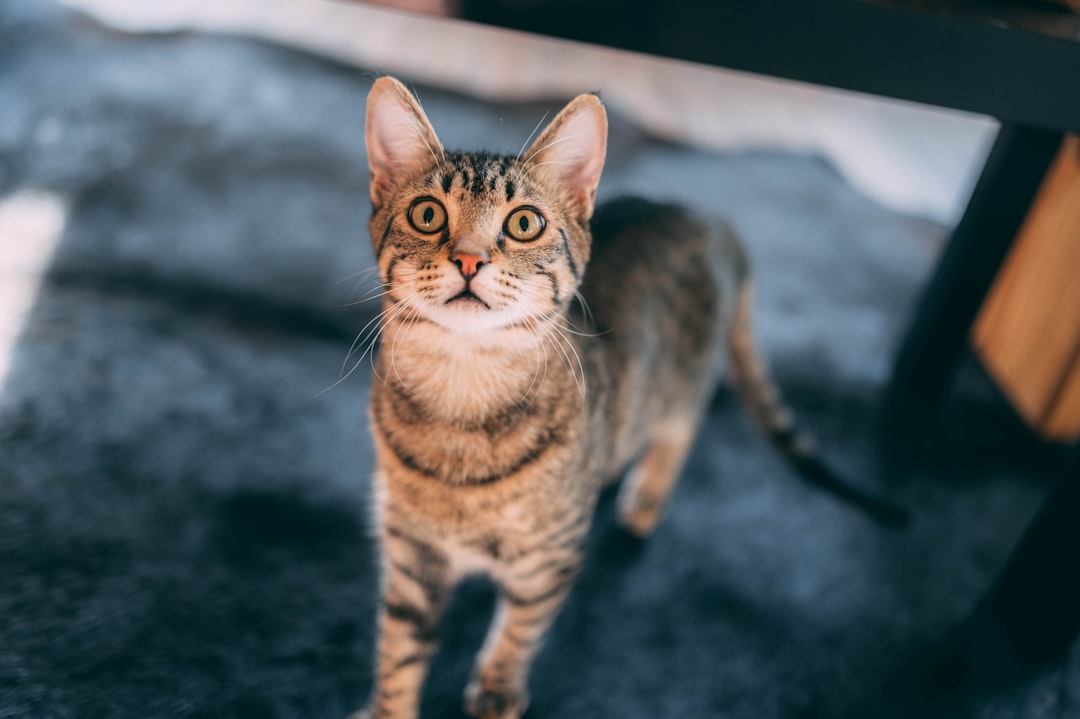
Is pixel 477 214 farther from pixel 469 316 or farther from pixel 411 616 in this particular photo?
pixel 411 616

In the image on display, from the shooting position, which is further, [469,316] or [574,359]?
[574,359]

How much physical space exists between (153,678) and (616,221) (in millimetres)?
865

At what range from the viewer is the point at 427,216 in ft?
2.41

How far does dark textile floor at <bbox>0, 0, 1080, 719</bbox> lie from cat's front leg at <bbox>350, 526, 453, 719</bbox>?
0.25 ft

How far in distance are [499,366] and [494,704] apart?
1.56 ft

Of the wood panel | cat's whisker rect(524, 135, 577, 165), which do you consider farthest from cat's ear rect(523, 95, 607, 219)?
the wood panel

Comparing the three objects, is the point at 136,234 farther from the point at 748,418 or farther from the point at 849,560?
the point at 849,560

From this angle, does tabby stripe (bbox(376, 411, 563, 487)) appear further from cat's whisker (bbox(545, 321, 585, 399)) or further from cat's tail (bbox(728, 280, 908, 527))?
cat's tail (bbox(728, 280, 908, 527))

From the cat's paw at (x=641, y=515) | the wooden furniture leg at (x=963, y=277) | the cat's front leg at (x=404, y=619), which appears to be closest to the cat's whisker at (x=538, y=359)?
the cat's front leg at (x=404, y=619)

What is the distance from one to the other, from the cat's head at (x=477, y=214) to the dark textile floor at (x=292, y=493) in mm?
89

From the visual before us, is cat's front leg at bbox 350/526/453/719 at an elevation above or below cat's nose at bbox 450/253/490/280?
below

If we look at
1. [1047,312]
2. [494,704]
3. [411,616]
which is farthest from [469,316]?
[1047,312]

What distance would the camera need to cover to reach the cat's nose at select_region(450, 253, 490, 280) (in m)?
0.68

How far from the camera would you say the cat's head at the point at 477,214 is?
690 mm
